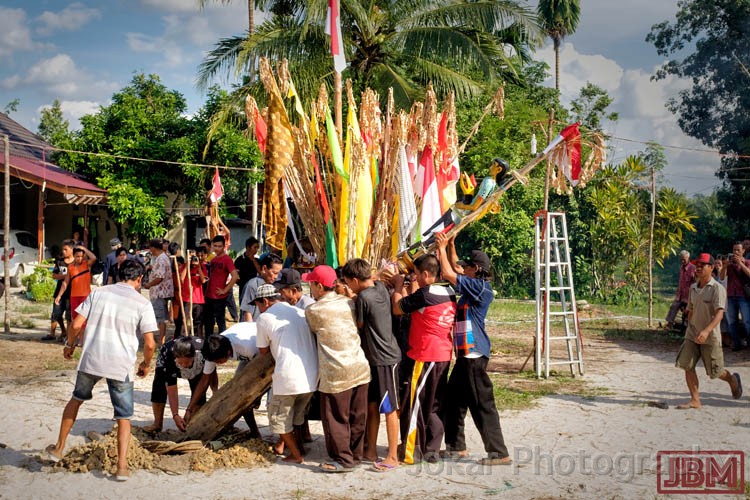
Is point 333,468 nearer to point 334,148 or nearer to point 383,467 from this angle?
point 383,467

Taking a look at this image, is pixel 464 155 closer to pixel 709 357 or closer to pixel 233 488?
pixel 709 357

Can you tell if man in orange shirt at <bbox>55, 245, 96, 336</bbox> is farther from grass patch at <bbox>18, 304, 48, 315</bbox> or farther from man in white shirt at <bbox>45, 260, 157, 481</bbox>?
man in white shirt at <bbox>45, 260, 157, 481</bbox>

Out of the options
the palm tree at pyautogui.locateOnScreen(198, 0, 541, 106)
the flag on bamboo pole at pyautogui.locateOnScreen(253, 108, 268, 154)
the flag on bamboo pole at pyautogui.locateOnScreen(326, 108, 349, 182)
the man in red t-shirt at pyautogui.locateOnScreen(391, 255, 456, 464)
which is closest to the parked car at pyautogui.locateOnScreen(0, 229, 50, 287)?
the palm tree at pyautogui.locateOnScreen(198, 0, 541, 106)

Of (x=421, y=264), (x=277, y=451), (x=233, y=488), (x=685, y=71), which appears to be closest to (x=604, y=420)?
(x=421, y=264)

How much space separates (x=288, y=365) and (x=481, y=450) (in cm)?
186

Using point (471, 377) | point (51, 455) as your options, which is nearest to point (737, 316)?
point (471, 377)

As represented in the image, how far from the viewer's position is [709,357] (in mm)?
7082

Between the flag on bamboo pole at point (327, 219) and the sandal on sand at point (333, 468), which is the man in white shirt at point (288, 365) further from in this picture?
the flag on bamboo pole at point (327, 219)

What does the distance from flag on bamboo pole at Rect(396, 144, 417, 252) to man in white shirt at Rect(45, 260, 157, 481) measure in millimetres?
3000

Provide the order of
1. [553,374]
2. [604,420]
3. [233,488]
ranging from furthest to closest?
[553,374]
[604,420]
[233,488]

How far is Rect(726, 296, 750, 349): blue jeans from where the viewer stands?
10969 mm

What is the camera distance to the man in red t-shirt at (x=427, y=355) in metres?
5.44

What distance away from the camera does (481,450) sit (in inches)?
229

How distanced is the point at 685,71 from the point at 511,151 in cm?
1084
